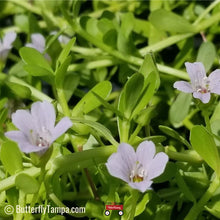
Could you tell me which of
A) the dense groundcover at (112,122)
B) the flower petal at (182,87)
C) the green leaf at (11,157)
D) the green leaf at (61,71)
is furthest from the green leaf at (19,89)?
the flower petal at (182,87)

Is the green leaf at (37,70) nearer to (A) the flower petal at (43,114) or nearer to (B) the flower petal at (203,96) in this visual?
(A) the flower petal at (43,114)

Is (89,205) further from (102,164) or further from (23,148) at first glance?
(23,148)

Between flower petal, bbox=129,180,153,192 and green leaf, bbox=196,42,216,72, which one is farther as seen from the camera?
green leaf, bbox=196,42,216,72

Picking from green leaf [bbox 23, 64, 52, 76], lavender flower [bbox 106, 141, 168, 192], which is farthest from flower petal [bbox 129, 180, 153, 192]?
green leaf [bbox 23, 64, 52, 76]

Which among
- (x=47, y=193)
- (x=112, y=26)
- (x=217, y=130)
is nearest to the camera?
(x=47, y=193)

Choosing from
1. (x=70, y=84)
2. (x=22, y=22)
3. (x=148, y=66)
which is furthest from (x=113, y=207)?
(x=22, y=22)

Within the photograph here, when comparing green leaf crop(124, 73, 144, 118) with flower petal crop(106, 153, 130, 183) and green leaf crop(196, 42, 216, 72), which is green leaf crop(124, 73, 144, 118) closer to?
flower petal crop(106, 153, 130, 183)

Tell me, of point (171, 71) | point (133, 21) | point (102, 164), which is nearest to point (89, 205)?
point (102, 164)
